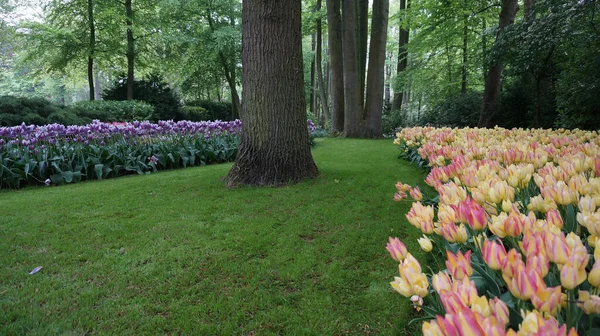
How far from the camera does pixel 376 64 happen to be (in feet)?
34.2

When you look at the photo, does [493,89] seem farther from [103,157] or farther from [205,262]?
[205,262]

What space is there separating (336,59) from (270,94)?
7993 mm

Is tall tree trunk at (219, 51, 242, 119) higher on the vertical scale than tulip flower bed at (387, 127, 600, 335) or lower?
higher

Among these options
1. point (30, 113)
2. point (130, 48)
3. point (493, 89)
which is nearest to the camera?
point (30, 113)

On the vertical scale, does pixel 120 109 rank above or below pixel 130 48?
below

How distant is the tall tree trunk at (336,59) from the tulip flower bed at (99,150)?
18.9 ft

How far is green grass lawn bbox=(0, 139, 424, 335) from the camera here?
1547mm

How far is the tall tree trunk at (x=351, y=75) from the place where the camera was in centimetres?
1000

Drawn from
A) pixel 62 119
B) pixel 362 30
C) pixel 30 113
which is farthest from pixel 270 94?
pixel 362 30

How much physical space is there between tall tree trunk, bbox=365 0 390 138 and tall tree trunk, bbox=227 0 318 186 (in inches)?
268

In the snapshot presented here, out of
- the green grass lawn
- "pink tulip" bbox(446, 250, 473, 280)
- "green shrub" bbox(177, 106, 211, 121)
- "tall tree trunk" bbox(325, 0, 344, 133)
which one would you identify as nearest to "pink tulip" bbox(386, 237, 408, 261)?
"pink tulip" bbox(446, 250, 473, 280)

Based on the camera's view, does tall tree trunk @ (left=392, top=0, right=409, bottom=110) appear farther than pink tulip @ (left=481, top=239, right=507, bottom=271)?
Yes

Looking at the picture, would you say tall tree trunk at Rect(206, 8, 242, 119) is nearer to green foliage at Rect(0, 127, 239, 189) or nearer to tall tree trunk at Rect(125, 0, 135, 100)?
tall tree trunk at Rect(125, 0, 135, 100)

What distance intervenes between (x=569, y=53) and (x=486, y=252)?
357 inches
